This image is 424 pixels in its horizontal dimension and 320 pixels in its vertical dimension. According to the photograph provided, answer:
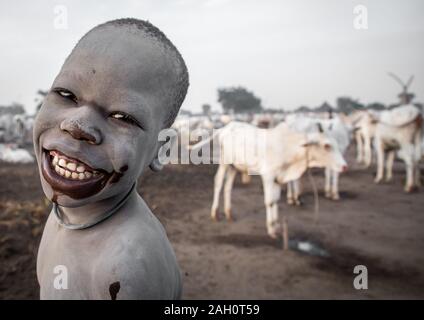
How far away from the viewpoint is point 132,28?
125 cm

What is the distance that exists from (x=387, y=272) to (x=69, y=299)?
16.3 feet

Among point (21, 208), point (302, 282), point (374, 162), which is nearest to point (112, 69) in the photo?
point (302, 282)

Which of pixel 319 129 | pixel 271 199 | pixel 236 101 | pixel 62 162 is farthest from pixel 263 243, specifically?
pixel 236 101

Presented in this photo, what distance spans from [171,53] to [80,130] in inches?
18.8

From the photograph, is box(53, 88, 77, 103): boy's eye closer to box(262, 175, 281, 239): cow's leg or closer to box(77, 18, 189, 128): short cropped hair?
box(77, 18, 189, 128): short cropped hair

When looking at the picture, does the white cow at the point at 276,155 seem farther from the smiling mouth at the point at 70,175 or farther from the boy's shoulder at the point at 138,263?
the smiling mouth at the point at 70,175

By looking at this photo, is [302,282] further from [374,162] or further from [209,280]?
[374,162]

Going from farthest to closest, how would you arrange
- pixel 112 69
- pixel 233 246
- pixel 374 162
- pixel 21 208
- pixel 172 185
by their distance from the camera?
pixel 374 162 < pixel 172 185 < pixel 21 208 < pixel 233 246 < pixel 112 69

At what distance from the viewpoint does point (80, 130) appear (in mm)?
1066

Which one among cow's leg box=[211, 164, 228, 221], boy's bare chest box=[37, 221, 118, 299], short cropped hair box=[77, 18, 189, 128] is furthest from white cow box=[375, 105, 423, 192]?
boy's bare chest box=[37, 221, 118, 299]

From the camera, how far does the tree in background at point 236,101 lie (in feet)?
154

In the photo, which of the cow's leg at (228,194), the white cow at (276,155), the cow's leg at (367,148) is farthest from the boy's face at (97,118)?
the cow's leg at (367,148)

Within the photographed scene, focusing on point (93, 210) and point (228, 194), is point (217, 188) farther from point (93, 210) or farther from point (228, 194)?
point (93, 210)
